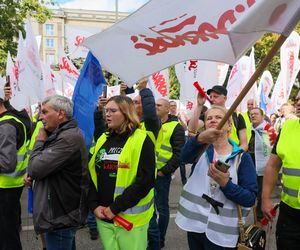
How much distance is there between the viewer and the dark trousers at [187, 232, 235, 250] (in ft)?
9.20

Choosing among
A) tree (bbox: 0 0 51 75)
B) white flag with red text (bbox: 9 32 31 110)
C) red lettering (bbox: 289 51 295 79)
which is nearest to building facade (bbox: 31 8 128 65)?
tree (bbox: 0 0 51 75)

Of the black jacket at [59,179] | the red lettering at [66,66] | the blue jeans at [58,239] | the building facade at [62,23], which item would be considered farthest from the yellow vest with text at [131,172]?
the building facade at [62,23]

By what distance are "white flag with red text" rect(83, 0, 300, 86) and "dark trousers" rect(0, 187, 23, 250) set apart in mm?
2199

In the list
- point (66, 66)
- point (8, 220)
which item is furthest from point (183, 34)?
point (66, 66)

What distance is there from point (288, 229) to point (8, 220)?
2.61 m

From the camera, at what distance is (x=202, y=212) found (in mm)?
2850

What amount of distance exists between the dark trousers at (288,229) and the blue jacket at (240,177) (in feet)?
1.07

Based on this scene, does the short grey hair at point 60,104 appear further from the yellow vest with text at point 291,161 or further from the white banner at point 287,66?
the white banner at point 287,66

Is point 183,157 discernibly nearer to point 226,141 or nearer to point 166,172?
point 226,141

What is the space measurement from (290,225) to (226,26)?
4.98ft

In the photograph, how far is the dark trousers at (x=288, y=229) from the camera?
285 cm

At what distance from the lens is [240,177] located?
111 inches

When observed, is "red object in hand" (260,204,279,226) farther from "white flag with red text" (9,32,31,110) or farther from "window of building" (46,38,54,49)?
"window of building" (46,38,54,49)

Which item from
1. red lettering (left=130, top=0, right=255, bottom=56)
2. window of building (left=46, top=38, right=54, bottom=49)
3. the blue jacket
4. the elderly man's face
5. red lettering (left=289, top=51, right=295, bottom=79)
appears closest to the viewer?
red lettering (left=130, top=0, right=255, bottom=56)
